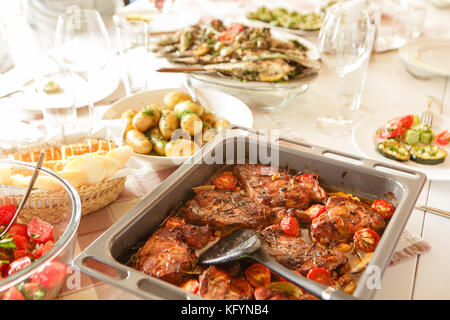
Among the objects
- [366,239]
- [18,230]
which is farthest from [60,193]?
[366,239]

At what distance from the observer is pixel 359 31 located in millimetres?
1673

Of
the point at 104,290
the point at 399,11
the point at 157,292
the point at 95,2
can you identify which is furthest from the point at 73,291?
the point at 399,11

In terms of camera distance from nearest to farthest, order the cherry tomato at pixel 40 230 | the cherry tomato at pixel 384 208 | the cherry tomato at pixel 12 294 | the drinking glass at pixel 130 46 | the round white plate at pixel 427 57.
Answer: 1. the cherry tomato at pixel 12 294
2. the cherry tomato at pixel 40 230
3. the cherry tomato at pixel 384 208
4. the drinking glass at pixel 130 46
5. the round white plate at pixel 427 57

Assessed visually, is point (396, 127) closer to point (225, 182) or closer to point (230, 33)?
point (225, 182)

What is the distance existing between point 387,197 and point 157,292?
687mm

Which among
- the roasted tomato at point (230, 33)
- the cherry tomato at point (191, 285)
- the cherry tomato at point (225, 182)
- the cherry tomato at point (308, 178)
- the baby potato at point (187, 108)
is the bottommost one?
the cherry tomato at point (191, 285)

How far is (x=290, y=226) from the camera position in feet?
3.62

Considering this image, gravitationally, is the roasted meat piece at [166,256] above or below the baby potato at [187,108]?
below

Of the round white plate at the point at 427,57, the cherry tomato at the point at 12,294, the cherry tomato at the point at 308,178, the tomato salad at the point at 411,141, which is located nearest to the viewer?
the cherry tomato at the point at 12,294

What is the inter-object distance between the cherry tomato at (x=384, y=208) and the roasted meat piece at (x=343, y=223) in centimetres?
3

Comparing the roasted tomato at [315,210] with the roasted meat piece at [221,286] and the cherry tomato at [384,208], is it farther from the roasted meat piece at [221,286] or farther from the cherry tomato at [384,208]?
the roasted meat piece at [221,286]

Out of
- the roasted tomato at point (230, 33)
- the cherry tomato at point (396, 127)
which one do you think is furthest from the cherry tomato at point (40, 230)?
the roasted tomato at point (230, 33)

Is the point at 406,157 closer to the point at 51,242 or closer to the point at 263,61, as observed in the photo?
the point at 263,61

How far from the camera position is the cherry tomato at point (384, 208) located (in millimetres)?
1151
